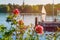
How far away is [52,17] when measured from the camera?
1924 mm

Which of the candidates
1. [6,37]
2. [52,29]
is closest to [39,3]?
[52,29]

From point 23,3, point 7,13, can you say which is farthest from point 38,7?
point 7,13

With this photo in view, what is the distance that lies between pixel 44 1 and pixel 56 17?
204 mm

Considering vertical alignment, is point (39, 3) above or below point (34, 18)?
above

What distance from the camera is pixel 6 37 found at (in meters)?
1.52

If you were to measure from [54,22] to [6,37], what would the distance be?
602 millimetres

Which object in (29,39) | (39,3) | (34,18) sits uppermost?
(39,3)

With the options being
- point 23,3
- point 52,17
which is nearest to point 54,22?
point 52,17

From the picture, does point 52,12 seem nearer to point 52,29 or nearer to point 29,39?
point 52,29

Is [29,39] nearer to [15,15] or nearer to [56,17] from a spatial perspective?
[15,15]

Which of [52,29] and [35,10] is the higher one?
[35,10]

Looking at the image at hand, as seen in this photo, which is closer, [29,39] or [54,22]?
[29,39]

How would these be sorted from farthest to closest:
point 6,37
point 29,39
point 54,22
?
point 54,22 < point 29,39 < point 6,37

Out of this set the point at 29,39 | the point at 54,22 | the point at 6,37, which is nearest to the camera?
the point at 6,37
